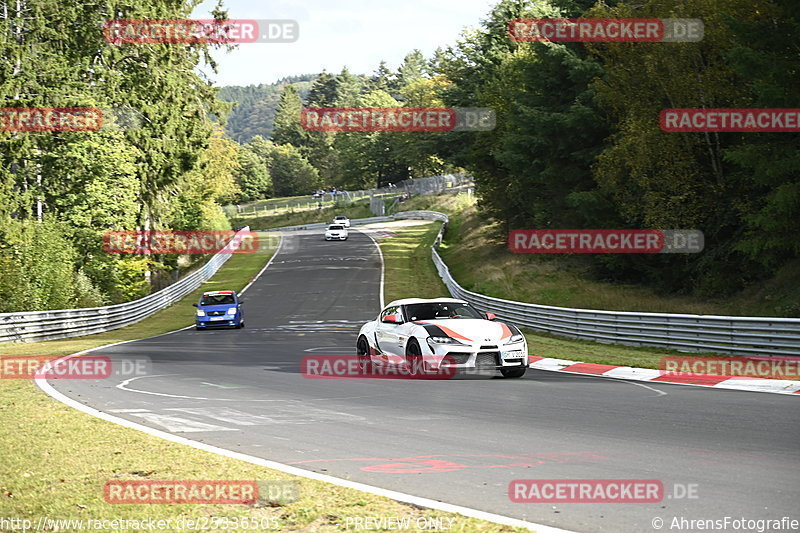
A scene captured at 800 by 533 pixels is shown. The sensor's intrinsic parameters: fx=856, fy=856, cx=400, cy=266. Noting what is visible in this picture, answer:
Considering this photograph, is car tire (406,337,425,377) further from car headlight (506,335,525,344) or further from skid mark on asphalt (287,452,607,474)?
skid mark on asphalt (287,452,607,474)

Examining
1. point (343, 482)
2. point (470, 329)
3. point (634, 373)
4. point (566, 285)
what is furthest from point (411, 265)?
point (343, 482)

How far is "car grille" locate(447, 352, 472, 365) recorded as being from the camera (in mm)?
13992

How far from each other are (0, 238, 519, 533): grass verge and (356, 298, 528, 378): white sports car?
18.2 ft

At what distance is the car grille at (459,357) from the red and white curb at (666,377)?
306cm

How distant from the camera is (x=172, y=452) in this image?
8.60m

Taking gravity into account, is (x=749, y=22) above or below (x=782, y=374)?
above

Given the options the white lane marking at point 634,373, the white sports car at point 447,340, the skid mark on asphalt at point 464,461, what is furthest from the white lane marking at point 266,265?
the skid mark on asphalt at point 464,461

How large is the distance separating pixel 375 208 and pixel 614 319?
95.9 metres

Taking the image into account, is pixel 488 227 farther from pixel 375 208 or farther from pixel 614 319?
pixel 375 208

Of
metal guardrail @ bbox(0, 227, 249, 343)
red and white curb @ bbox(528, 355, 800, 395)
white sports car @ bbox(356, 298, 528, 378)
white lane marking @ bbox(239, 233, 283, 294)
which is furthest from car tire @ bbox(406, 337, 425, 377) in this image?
white lane marking @ bbox(239, 233, 283, 294)

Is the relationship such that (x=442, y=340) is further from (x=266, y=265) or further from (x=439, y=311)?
(x=266, y=265)

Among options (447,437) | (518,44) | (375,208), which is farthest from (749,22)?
(375,208)

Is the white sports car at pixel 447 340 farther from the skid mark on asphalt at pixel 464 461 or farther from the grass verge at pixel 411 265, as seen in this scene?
the grass verge at pixel 411 265

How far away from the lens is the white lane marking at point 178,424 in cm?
1026
